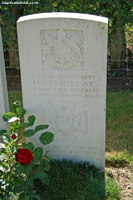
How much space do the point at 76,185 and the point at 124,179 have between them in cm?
65

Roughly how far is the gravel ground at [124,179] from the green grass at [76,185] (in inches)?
3.9

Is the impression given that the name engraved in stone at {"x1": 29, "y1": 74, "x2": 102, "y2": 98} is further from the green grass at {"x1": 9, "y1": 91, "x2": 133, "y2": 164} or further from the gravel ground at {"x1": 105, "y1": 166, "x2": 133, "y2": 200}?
the green grass at {"x1": 9, "y1": 91, "x2": 133, "y2": 164}

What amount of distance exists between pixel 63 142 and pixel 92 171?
47 cm

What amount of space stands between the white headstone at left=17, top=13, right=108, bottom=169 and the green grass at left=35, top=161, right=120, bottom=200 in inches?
7.8

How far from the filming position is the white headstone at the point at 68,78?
2629 mm

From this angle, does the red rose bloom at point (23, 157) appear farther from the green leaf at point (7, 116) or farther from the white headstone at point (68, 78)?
the white headstone at point (68, 78)

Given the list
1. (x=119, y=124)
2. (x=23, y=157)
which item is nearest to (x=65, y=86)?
(x=23, y=157)

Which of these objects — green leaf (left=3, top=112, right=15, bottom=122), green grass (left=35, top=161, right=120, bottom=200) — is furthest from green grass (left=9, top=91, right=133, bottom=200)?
green leaf (left=3, top=112, right=15, bottom=122)

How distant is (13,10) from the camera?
5684 mm

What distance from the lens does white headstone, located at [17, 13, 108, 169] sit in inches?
104

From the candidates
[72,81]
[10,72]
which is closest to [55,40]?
[72,81]

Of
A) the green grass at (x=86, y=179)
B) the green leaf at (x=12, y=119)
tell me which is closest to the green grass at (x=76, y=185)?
the green grass at (x=86, y=179)

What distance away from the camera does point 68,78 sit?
111 inches

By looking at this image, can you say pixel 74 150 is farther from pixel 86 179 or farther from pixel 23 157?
pixel 23 157
